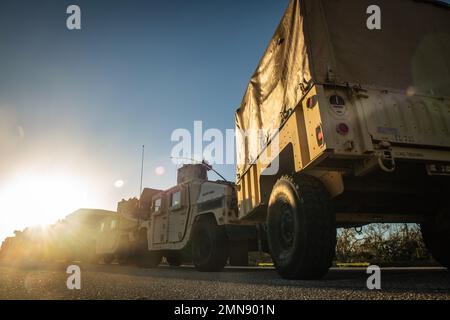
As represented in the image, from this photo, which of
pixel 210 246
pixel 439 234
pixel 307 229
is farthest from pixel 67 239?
pixel 439 234

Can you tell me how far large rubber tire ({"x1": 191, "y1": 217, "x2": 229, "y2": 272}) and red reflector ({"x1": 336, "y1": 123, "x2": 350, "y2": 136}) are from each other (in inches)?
155

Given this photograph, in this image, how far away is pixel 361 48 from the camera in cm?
376

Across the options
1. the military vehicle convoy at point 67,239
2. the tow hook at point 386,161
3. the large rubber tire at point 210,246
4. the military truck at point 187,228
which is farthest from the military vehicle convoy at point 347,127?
the military vehicle convoy at point 67,239

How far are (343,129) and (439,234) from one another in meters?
2.89

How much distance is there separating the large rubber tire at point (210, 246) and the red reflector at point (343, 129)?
3932 millimetres

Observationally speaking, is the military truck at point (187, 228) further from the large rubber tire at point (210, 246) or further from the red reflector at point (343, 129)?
the red reflector at point (343, 129)

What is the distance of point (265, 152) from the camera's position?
4.62m

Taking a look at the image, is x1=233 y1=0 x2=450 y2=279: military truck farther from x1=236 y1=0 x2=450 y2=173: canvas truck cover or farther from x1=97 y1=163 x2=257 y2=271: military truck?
x1=97 y1=163 x2=257 y2=271: military truck

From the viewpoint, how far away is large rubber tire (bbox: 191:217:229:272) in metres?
6.32

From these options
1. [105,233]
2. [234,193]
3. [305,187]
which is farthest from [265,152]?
[105,233]

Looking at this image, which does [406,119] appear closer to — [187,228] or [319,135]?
[319,135]

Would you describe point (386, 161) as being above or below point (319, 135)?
below

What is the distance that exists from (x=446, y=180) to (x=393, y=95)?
1.34 metres
